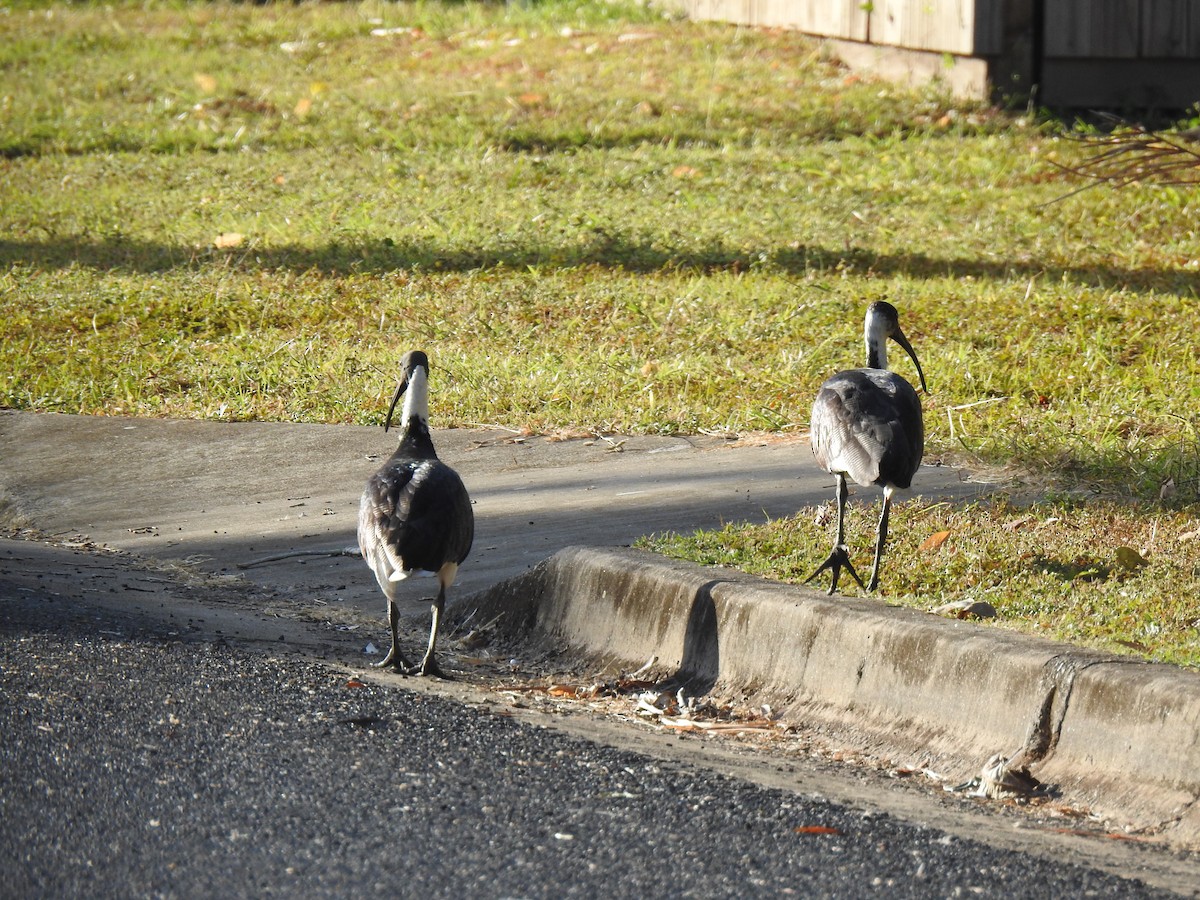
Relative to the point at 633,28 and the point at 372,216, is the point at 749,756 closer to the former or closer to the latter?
the point at 372,216

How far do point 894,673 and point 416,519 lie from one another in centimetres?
164

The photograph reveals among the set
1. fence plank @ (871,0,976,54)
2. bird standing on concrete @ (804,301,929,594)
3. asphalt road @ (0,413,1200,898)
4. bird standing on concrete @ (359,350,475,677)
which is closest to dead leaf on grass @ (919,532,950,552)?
bird standing on concrete @ (804,301,929,594)

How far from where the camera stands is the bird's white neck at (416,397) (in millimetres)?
6199

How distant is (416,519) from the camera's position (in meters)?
5.33

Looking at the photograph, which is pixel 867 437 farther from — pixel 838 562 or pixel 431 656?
pixel 431 656

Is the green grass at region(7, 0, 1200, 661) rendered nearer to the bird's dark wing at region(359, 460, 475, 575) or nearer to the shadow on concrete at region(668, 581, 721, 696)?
the shadow on concrete at region(668, 581, 721, 696)

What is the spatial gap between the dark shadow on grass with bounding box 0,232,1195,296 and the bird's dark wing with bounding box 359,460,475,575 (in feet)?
19.7

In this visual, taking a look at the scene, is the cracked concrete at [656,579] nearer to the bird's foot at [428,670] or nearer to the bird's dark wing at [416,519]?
the bird's foot at [428,670]

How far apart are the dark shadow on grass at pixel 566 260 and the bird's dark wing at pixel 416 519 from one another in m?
6.00

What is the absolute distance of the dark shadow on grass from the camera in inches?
440

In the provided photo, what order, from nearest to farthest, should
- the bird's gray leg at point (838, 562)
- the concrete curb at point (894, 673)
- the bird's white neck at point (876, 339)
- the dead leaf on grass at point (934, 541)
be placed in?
the concrete curb at point (894, 673)
the bird's gray leg at point (838, 562)
the dead leaf on grass at point (934, 541)
the bird's white neck at point (876, 339)

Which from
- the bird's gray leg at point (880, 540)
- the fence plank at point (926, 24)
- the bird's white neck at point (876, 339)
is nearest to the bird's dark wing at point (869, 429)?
the bird's gray leg at point (880, 540)

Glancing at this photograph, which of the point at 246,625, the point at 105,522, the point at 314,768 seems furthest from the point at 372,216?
the point at 314,768

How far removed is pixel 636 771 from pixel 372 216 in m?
9.21
